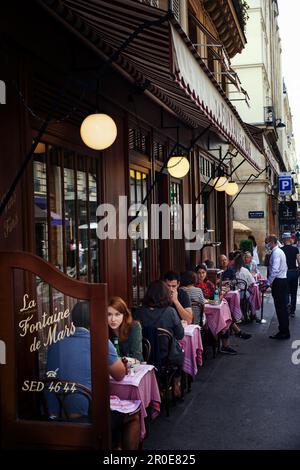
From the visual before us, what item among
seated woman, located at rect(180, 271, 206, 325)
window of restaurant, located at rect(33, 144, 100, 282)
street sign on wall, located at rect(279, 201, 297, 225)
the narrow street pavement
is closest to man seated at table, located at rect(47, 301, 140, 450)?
window of restaurant, located at rect(33, 144, 100, 282)

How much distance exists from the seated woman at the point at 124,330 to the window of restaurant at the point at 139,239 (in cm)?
300

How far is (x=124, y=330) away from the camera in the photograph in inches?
205

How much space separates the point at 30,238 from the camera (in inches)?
193

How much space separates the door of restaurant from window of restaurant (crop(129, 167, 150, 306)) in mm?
4186

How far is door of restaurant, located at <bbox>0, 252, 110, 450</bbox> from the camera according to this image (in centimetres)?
370

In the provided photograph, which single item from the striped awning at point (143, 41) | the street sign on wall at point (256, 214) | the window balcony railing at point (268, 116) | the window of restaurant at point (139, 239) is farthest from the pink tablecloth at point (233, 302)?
the window balcony railing at point (268, 116)

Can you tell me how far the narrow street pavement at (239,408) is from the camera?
5.24m

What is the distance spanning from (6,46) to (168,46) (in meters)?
1.50

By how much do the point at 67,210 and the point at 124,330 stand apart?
161cm

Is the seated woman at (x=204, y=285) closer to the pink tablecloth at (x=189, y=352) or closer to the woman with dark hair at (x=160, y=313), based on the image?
the pink tablecloth at (x=189, y=352)

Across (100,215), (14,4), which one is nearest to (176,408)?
(100,215)

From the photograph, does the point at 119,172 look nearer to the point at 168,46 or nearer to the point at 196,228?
the point at 168,46

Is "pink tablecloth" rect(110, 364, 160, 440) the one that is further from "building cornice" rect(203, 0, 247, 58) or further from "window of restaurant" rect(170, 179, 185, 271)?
"building cornice" rect(203, 0, 247, 58)

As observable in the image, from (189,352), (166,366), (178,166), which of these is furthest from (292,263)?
(166,366)
